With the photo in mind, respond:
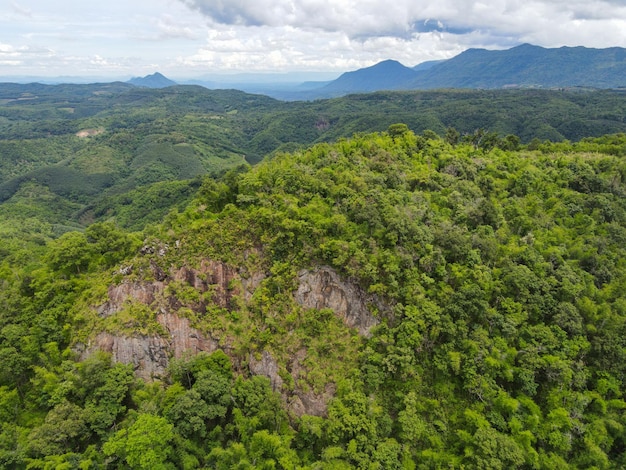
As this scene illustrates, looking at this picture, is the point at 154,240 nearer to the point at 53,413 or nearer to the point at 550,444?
the point at 53,413

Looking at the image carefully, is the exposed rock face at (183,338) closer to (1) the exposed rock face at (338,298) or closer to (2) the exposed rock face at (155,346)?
(2) the exposed rock face at (155,346)

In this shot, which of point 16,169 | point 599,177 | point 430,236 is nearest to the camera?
point 430,236

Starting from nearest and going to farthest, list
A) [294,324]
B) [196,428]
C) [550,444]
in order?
[196,428], [550,444], [294,324]

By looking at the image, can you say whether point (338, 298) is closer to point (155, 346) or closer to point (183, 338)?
point (183, 338)

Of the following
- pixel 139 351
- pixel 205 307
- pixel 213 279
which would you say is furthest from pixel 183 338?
pixel 213 279

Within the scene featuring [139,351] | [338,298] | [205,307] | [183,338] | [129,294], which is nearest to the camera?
[139,351]

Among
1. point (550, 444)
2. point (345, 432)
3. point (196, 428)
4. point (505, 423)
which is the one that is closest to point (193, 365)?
point (196, 428)
